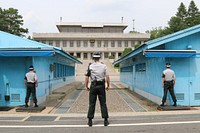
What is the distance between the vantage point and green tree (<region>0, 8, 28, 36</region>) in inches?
2798

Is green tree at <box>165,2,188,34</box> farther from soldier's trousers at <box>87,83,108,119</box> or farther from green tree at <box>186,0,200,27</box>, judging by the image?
soldier's trousers at <box>87,83,108,119</box>

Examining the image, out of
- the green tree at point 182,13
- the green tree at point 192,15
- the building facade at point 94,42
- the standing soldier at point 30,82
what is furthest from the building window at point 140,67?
the green tree at point 182,13

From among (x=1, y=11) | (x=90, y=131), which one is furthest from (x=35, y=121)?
(x=1, y=11)

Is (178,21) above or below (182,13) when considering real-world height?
below

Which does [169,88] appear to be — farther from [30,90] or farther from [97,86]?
[30,90]

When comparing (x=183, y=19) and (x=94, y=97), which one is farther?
(x=183, y=19)

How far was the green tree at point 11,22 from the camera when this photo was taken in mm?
71062

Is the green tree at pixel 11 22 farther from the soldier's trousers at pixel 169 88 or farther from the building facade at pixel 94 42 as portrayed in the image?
the soldier's trousers at pixel 169 88

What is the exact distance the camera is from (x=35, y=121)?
906 cm

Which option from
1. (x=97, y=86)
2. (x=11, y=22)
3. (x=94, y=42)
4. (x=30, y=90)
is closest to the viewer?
(x=97, y=86)

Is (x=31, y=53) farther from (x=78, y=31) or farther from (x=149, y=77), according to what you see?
(x=78, y=31)

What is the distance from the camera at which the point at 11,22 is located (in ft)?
236

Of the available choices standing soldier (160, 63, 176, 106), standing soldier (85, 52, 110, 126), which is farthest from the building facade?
standing soldier (85, 52, 110, 126)

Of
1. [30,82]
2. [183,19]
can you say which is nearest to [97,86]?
[30,82]
